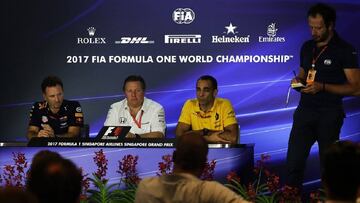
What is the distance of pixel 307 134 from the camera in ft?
18.5

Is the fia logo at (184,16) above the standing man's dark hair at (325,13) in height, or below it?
above

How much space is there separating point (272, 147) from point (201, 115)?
1.13 metres

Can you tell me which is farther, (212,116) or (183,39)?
(183,39)

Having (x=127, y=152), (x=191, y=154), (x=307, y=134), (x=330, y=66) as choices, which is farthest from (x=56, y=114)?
(x=191, y=154)

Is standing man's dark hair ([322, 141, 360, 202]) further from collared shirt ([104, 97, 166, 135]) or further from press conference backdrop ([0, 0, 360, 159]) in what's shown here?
press conference backdrop ([0, 0, 360, 159])

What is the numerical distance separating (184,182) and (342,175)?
0.91m

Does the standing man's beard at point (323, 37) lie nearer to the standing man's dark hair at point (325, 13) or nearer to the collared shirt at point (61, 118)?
the standing man's dark hair at point (325, 13)

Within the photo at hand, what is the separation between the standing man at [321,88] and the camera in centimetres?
559

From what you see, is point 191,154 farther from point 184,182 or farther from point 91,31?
point 91,31

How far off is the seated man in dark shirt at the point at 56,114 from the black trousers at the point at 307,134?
2.00 metres

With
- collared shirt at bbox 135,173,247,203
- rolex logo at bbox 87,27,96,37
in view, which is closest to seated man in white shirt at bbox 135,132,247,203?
collared shirt at bbox 135,173,247,203

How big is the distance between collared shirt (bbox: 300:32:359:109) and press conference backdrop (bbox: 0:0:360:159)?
6.21 ft

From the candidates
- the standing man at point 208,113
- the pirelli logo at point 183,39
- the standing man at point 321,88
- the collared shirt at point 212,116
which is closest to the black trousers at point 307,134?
the standing man at point 321,88

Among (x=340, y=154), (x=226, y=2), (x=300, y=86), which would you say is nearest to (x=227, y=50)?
(x=226, y=2)
